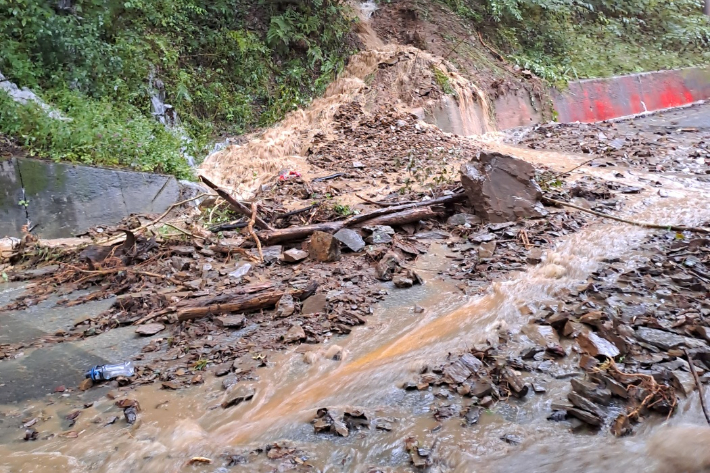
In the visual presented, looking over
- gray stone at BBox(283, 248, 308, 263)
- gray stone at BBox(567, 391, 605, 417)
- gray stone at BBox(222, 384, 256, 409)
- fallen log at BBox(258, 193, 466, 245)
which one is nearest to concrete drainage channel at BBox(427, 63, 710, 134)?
fallen log at BBox(258, 193, 466, 245)

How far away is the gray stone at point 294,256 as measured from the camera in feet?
19.7

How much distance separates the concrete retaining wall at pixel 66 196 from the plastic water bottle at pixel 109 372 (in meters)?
4.74

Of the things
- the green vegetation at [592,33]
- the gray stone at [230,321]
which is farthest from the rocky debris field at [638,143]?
the gray stone at [230,321]

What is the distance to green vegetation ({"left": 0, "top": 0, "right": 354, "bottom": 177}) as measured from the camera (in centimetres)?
908

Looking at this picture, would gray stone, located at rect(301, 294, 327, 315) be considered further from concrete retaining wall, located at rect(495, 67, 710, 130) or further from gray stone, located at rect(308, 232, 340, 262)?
concrete retaining wall, located at rect(495, 67, 710, 130)

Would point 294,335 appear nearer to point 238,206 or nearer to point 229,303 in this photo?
point 229,303

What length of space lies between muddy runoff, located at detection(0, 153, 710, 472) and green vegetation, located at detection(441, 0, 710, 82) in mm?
12083

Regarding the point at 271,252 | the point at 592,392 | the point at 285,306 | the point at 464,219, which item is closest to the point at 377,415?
the point at 592,392

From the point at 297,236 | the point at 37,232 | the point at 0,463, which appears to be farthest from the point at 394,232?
the point at 37,232

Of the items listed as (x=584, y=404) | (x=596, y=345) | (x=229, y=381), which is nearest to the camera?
(x=584, y=404)

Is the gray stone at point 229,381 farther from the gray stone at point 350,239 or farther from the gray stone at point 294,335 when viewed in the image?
the gray stone at point 350,239

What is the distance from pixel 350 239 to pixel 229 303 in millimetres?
1791

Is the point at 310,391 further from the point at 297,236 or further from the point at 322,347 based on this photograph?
the point at 297,236

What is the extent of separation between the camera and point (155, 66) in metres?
11.9
